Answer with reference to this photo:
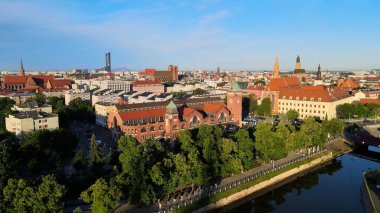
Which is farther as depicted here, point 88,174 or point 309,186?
point 309,186

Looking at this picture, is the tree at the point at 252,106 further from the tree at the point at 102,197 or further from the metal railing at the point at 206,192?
the tree at the point at 102,197

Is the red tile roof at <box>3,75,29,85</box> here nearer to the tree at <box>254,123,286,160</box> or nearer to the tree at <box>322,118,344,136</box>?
the tree at <box>254,123,286,160</box>

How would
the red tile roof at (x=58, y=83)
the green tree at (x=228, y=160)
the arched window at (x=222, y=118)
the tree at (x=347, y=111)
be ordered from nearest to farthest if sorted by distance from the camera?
the green tree at (x=228, y=160) → the arched window at (x=222, y=118) → the tree at (x=347, y=111) → the red tile roof at (x=58, y=83)

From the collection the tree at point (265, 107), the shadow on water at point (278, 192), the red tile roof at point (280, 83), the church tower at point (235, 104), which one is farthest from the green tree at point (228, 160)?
the red tile roof at point (280, 83)

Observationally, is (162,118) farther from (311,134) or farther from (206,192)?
(206,192)

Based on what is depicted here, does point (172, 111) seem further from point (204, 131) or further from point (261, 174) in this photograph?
point (261, 174)

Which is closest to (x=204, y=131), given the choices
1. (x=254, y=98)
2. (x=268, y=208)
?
(x=268, y=208)
